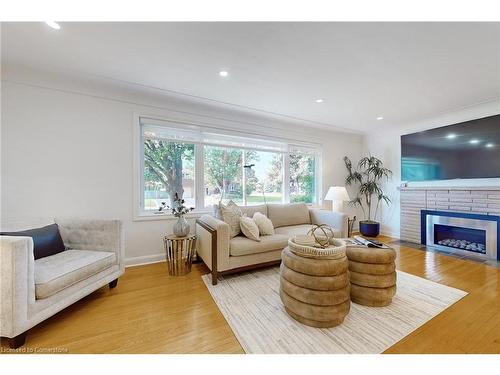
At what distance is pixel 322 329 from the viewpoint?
60.5 inches

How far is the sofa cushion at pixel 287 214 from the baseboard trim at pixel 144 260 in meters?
1.72

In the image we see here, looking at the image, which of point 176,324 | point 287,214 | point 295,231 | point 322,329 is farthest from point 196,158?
point 322,329

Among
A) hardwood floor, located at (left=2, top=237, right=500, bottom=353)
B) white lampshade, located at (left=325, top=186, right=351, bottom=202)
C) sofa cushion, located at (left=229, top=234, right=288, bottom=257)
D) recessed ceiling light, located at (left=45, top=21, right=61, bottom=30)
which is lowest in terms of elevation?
hardwood floor, located at (left=2, top=237, right=500, bottom=353)

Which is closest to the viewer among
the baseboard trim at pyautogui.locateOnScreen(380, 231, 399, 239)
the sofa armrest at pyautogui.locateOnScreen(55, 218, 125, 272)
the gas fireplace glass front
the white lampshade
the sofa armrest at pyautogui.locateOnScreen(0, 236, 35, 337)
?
the sofa armrest at pyautogui.locateOnScreen(0, 236, 35, 337)

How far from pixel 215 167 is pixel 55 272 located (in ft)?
7.54

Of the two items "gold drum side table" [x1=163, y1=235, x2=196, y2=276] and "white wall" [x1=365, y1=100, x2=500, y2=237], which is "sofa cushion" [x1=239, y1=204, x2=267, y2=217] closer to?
"gold drum side table" [x1=163, y1=235, x2=196, y2=276]

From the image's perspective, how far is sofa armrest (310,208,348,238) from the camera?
3.09m

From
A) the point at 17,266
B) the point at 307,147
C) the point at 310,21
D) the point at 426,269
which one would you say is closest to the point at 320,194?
the point at 307,147

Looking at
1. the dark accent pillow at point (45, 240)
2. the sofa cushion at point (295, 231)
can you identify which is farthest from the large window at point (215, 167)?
the dark accent pillow at point (45, 240)

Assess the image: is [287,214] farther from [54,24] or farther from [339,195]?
[54,24]

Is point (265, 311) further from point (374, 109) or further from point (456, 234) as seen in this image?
point (456, 234)

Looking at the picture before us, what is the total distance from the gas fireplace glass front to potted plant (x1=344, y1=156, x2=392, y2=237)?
3.23 feet

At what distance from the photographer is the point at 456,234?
3.55 metres

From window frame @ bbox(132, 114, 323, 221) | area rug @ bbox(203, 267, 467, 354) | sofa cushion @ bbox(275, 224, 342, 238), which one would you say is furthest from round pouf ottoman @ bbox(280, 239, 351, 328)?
window frame @ bbox(132, 114, 323, 221)
